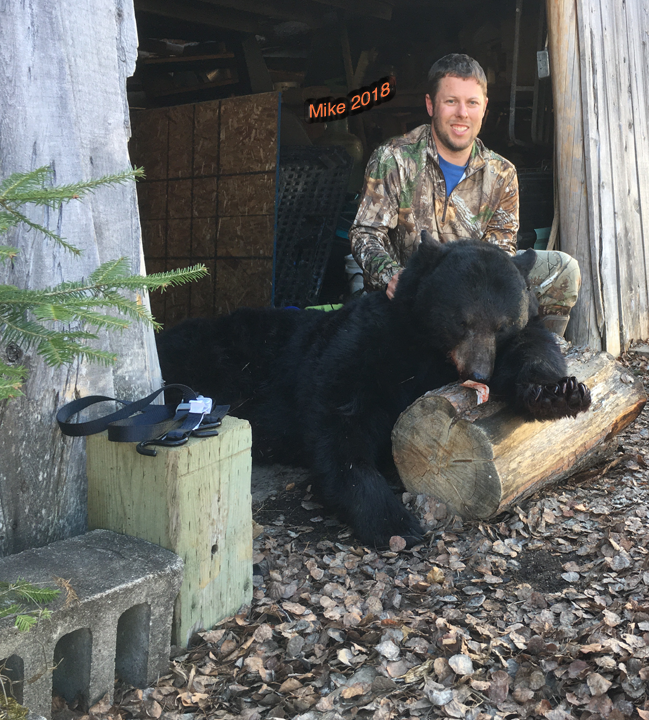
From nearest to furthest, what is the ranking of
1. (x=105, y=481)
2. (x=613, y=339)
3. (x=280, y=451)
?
(x=105, y=481)
(x=280, y=451)
(x=613, y=339)

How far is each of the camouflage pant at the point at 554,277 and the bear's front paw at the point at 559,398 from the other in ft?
6.06

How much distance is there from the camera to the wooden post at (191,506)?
6.69 feet

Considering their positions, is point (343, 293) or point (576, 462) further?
point (343, 293)

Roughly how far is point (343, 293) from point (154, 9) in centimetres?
349

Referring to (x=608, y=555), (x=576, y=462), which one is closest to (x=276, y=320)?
(x=576, y=462)

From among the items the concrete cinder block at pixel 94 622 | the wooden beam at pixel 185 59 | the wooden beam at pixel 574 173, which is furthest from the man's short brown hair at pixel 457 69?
the wooden beam at pixel 185 59

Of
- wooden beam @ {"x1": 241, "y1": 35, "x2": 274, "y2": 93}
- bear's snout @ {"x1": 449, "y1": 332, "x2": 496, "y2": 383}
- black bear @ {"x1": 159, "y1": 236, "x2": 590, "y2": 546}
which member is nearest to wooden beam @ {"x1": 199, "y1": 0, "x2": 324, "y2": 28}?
wooden beam @ {"x1": 241, "y1": 35, "x2": 274, "y2": 93}

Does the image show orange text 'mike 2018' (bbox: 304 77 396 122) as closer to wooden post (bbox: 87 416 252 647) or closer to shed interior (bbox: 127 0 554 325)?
shed interior (bbox: 127 0 554 325)

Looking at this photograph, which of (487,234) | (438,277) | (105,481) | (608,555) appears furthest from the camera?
(487,234)

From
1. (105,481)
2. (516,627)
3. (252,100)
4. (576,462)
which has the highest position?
(252,100)

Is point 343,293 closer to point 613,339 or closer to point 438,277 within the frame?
point 613,339

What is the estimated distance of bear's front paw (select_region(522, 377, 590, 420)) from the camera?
8.89 ft

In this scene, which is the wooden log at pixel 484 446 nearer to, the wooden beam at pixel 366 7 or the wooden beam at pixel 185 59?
the wooden beam at pixel 366 7

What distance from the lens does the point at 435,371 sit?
3.24 meters
